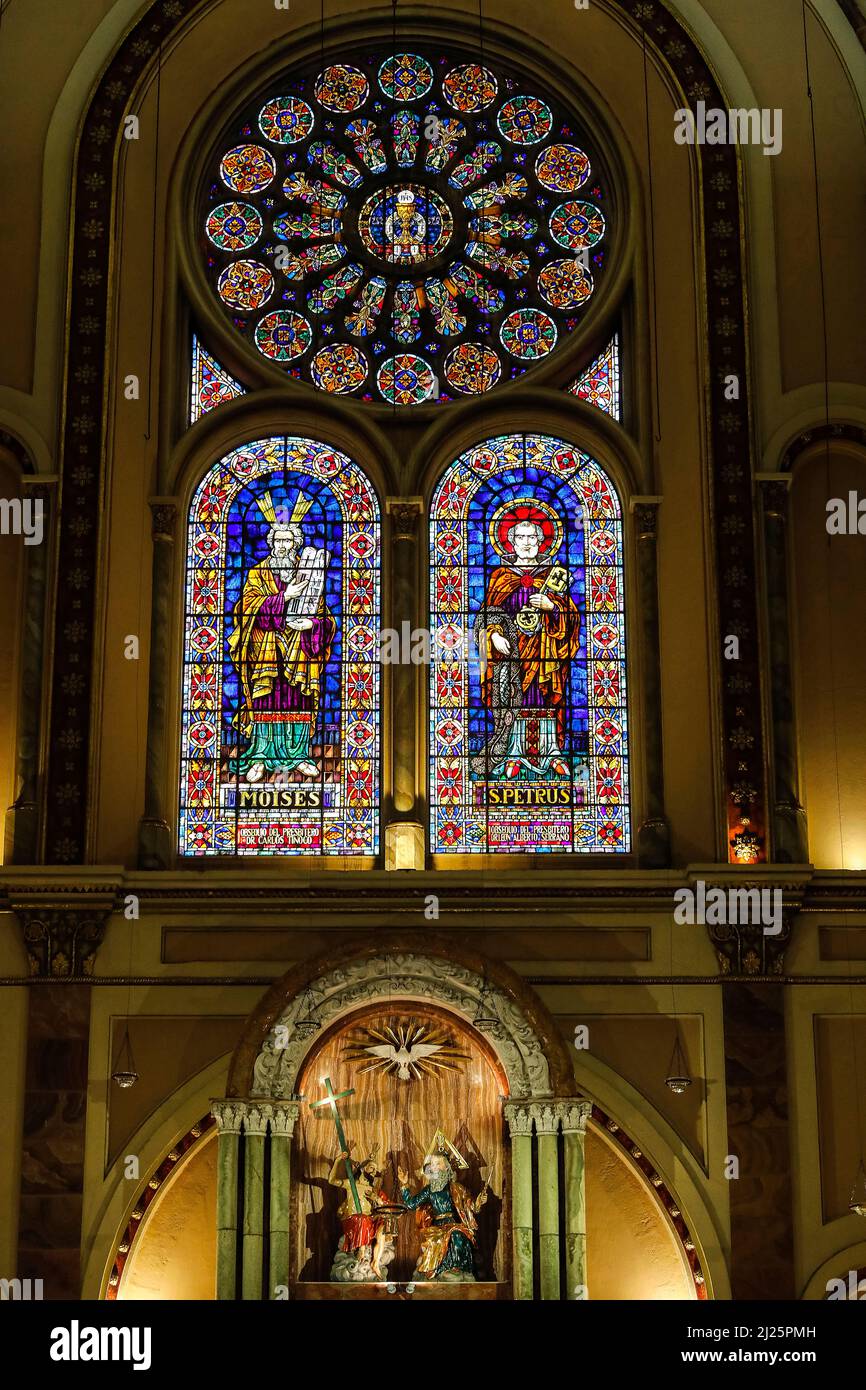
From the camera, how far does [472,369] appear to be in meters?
19.9

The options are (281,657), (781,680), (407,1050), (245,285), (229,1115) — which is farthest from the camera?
(245,285)

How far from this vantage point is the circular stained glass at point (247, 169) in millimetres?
20438

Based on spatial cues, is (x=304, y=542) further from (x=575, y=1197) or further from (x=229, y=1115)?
(x=575, y=1197)

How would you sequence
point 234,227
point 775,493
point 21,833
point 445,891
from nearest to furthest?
point 445,891 < point 21,833 < point 775,493 < point 234,227

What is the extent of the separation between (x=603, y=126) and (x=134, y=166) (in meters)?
4.14

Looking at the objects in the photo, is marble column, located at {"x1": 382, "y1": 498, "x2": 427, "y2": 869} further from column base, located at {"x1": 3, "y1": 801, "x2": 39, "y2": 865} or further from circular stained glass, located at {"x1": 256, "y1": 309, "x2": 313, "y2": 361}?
column base, located at {"x1": 3, "y1": 801, "x2": 39, "y2": 865}

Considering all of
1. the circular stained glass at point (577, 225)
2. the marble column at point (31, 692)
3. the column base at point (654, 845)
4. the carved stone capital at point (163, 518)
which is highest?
the circular stained glass at point (577, 225)

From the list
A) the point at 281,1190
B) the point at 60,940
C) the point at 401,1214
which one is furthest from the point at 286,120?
the point at 401,1214

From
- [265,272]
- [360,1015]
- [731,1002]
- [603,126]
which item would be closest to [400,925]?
[360,1015]

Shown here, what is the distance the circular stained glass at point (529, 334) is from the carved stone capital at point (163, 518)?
3.34 meters

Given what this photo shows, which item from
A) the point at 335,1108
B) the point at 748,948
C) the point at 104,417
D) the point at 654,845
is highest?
the point at 104,417

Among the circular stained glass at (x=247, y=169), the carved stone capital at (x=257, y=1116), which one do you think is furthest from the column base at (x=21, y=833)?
the circular stained glass at (x=247, y=169)

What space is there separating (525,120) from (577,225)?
46.5 inches

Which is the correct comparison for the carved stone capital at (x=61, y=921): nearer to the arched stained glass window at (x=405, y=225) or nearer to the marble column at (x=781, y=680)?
the arched stained glass window at (x=405, y=225)
